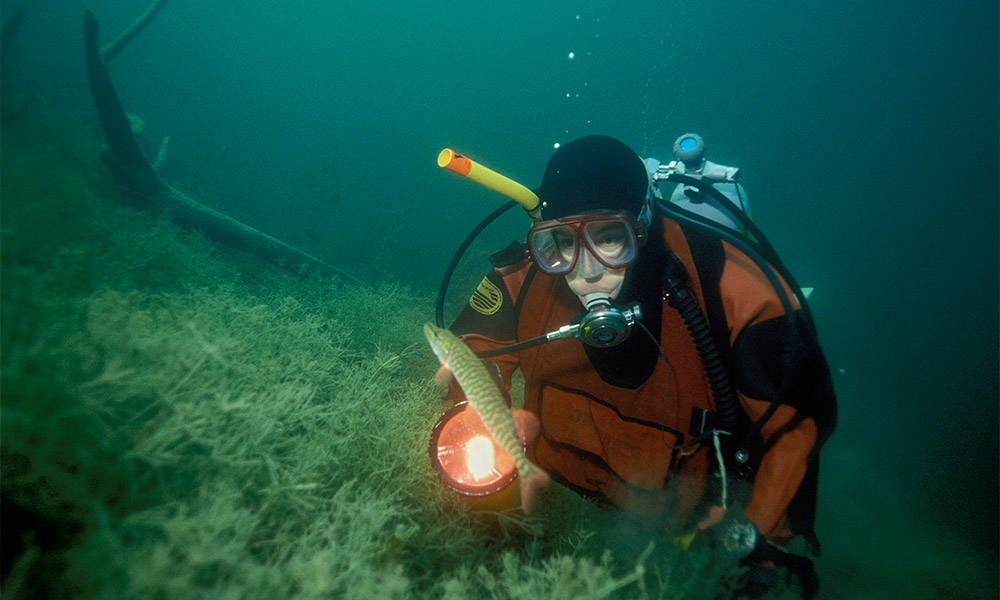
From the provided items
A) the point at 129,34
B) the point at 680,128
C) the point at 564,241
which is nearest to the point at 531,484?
the point at 564,241

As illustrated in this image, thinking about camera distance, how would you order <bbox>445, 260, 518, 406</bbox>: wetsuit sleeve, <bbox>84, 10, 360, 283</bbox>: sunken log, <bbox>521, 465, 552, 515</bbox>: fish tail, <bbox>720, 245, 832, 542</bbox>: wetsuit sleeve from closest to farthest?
<bbox>521, 465, 552, 515</bbox>: fish tail, <bbox>720, 245, 832, 542</bbox>: wetsuit sleeve, <bbox>445, 260, 518, 406</bbox>: wetsuit sleeve, <bbox>84, 10, 360, 283</bbox>: sunken log

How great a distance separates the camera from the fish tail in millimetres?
1667

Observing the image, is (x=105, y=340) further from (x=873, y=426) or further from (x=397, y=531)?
(x=873, y=426)

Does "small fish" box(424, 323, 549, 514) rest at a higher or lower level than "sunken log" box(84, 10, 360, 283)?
higher

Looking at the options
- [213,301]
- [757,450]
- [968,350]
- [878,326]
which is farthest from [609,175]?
[878,326]

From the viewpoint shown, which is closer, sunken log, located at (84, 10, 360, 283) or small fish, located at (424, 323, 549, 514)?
small fish, located at (424, 323, 549, 514)

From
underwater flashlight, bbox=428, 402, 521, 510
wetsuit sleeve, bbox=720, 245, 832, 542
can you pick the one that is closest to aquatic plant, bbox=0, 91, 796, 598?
underwater flashlight, bbox=428, 402, 521, 510

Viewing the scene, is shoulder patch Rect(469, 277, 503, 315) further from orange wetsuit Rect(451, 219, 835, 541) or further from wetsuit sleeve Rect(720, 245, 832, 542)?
wetsuit sleeve Rect(720, 245, 832, 542)

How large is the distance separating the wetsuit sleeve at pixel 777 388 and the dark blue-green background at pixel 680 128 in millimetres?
7634

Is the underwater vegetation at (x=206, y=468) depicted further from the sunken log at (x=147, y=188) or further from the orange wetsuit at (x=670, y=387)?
the sunken log at (x=147, y=188)

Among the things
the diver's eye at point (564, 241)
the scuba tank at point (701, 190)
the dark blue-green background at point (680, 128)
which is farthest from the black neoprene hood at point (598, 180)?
the dark blue-green background at point (680, 128)

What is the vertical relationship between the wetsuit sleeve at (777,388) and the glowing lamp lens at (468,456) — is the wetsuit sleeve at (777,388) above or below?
above

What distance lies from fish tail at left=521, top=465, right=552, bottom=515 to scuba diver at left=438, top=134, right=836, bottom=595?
78 cm

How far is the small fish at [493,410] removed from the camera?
1.71 metres
